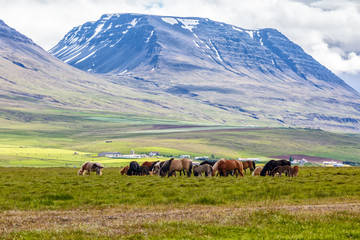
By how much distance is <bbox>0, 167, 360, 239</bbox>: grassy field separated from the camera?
54.9ft

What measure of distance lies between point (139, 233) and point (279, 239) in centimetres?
496

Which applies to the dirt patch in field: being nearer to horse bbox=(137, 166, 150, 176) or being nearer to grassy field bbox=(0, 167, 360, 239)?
grassy field bbox=(0, 167, 360, 239)

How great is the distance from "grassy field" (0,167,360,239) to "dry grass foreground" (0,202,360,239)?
0.03 meters

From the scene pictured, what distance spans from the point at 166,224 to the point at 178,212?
13.4 ft

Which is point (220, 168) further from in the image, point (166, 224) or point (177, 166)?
point (166, 224)

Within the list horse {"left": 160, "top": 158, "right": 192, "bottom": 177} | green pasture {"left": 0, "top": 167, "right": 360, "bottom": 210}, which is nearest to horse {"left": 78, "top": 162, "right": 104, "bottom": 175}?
horse {"left": 160, "top": 158, "right": 192, "bottom": 177}

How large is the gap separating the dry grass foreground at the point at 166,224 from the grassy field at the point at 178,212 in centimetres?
3

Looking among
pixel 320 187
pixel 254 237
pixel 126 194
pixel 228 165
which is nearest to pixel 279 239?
pixel 254 237

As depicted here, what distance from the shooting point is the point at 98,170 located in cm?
5697

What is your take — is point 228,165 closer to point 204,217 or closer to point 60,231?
point 204,217

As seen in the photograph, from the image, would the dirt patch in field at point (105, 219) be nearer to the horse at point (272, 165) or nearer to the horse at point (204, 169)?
the horse at point (204, 169)

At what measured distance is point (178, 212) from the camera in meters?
22.4

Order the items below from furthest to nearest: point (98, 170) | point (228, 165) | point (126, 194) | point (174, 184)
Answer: point (98, 170) → point (228, 165) → point (174, 184) → point (126, 194)

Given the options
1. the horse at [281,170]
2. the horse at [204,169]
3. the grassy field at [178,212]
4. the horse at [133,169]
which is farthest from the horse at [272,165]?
the horse at [133,169]
